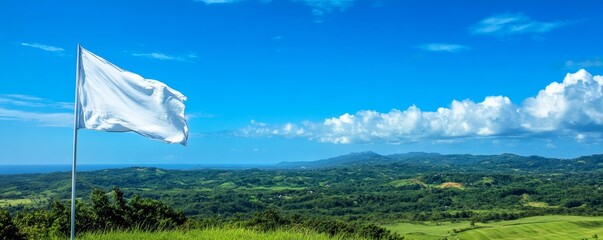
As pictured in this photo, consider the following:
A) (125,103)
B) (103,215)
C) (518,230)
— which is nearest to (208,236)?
(125,103)

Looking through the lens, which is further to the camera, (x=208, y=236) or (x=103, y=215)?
(x=103, y=215)

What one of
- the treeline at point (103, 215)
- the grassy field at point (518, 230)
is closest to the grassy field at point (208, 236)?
the treeline at point (103, 215)

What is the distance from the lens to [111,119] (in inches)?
407

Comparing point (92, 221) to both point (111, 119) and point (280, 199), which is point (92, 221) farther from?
point (280, 199)

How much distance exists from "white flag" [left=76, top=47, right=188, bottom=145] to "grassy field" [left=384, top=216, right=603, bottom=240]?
9658 centimetres

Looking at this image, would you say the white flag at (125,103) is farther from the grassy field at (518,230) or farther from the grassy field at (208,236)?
the grassy field at (518,230)

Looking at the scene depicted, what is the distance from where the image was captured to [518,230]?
113 meters

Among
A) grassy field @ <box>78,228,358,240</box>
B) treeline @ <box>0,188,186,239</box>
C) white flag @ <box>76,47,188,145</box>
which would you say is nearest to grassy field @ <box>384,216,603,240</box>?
treeline @ <box>0,188,186,239</box>

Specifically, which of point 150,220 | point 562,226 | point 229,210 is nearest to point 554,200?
point 562,226

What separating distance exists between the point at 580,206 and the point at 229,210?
119 m

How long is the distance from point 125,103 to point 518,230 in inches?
4635

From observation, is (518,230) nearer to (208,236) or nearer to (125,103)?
(208,236)

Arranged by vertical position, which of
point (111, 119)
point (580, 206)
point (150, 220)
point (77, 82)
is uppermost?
point (77, 82)

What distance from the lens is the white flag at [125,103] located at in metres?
10.3
